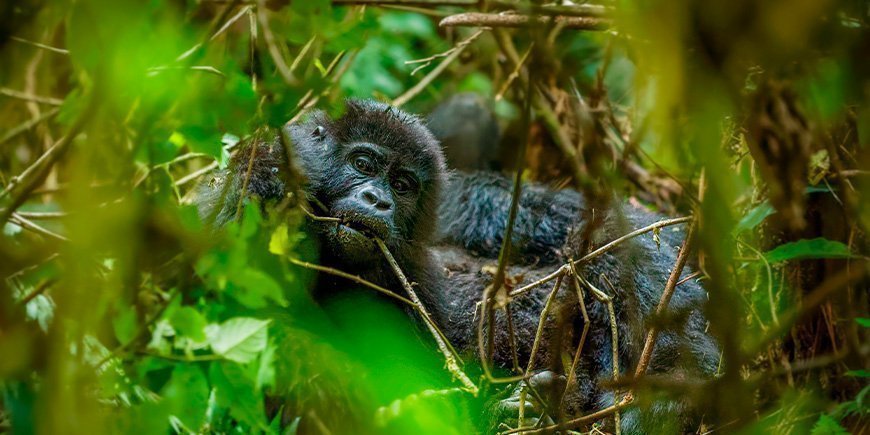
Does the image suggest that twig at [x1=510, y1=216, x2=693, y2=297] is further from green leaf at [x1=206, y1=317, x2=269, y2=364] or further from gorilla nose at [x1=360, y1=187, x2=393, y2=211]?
gorilla nose at [x1=360, y1=187, x2=393, y2=211]

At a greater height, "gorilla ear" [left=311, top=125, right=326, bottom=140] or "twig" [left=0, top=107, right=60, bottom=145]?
"twig" [left=0, top=107, right=60, bottom=145]

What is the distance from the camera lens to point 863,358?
2.54m

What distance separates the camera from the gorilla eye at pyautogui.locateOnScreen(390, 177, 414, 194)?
11.6ft

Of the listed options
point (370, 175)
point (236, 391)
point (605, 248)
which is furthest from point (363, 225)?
point (236, 391)

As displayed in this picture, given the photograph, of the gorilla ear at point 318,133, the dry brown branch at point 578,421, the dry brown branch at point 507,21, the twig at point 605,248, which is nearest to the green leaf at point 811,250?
the twig at point 605,248

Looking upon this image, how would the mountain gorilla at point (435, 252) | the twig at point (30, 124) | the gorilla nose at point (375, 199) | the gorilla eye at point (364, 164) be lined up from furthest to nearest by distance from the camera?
the gorilla eye at point (364, 164) < the gorilla nose at point (375, 199) < the mountain gorilla at point (435, 252) < the twig at point (30, 124)

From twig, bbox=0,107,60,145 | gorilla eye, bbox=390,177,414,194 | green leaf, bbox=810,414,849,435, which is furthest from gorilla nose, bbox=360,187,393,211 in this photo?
green leaf, bbox=810,414,849,435

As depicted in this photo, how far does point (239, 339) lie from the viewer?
6.06 ft

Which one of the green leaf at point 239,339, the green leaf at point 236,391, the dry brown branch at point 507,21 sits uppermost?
the dry brown branch at point 507,21

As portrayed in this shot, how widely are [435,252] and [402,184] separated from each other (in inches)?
20.9

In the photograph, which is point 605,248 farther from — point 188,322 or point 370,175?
point 370,175

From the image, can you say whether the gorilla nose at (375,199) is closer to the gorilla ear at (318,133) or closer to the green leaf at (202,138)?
the gorilla ear at (318,133)

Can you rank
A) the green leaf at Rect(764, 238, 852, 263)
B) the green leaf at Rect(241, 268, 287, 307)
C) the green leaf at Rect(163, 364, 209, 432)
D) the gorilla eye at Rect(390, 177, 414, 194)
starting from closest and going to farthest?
the green leaf at Rect(241, 268, 287, 307), the green leaf at Rect(163, 364, 209, 432), the green leaf at Rect(764, 238, 852, 263), the gorilla eye at Rect(390, 177, 414, 194)

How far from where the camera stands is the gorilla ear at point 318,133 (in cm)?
343
